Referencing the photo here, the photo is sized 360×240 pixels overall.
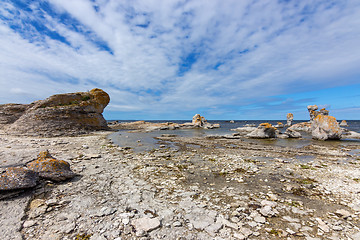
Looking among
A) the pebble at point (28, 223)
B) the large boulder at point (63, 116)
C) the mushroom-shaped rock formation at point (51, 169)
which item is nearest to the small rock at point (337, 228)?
the pebble at point (28, 223)

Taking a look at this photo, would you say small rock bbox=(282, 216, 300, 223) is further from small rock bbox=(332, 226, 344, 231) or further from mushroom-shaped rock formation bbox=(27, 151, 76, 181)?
mushroom-shaped rock formation bbox=(27, 151, 76, 181)

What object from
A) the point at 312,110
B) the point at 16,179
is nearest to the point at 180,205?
the point at 16,179

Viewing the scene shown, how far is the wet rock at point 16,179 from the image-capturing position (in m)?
4.66

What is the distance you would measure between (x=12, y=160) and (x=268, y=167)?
1372 cm

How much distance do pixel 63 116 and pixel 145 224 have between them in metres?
30.1

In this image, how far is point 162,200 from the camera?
206 inches

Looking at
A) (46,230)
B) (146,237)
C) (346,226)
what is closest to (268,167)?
(346,226)

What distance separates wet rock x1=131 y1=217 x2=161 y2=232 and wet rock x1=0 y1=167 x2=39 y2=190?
3.90m

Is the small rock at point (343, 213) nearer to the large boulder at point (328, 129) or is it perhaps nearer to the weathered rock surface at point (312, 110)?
the large boulder at point (328, 129)

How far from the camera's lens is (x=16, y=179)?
491 cm

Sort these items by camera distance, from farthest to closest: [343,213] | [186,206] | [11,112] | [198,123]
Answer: [198,123] → [11,112] → [186,206] → [343,213]

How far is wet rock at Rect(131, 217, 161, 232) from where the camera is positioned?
12.3ft

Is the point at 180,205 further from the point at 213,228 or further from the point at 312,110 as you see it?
the point at 312,110

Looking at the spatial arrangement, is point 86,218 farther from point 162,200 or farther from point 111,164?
point 111,164
